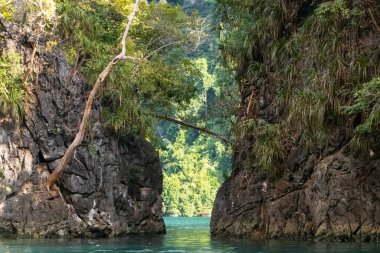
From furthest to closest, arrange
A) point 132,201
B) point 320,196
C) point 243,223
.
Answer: point 132,201 → point 243,223 → point 320,196

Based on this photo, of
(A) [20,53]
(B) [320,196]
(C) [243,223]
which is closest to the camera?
(B) [320,196]

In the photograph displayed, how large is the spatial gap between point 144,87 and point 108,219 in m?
5.22

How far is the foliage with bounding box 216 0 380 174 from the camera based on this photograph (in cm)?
1554

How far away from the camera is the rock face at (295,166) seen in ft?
50.1

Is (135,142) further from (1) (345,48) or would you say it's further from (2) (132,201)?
(1) (345,48)

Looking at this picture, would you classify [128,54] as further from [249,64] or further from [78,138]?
[78,138]

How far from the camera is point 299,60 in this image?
17797 millimetres

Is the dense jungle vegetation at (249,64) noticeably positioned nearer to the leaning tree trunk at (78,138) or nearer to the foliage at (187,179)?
the leaning tree trunk at (78,138)

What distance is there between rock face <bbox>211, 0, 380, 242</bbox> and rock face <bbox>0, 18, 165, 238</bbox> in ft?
12.2

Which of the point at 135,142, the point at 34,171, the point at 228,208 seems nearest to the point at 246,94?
the point at 228,208

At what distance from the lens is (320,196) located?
620 inches

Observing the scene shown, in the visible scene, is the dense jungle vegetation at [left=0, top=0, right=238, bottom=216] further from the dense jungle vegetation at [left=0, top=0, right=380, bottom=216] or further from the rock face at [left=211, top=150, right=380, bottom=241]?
the rock face at [left=211, top=150, right=380, bottom=241]

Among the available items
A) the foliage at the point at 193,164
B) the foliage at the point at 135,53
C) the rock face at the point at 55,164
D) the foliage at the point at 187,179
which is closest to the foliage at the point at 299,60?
the foliage at the point at 135,53

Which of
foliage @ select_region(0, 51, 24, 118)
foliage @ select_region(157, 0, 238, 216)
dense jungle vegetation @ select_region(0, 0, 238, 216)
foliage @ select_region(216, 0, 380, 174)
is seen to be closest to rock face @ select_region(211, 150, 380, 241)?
foliage @ select_region(216, 0, 380, 174)
